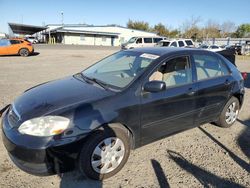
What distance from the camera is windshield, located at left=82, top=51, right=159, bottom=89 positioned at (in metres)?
3.39

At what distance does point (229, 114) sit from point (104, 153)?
287 centimetres

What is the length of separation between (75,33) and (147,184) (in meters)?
50.9

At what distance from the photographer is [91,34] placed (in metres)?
51.5

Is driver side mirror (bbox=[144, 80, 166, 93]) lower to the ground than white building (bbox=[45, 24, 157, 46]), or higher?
lower

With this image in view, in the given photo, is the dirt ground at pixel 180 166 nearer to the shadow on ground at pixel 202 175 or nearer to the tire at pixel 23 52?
the shadow on ground at pixel 202 175

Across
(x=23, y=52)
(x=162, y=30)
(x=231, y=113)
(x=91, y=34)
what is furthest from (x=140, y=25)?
(x=231, y=113)

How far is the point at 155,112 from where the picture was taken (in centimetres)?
→ 326

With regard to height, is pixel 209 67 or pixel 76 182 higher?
pixel 209 67

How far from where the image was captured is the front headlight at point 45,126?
257cm

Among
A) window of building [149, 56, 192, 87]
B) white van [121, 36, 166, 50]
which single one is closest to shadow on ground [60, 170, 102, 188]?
window of building [149, 56, 192, 87]

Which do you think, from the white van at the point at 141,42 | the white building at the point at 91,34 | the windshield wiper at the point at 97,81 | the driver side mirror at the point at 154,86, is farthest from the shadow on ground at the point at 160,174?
the white building at the point at 91,34

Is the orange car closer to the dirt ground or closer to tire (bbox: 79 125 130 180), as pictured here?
the dirt ground

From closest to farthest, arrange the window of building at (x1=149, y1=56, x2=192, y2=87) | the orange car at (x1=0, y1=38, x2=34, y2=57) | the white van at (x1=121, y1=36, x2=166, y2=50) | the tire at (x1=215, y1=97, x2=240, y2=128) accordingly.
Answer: the window of building at (x1=149, y1=56, x2=192, y2=87) < the tire at (x1=215, y1=97, x2=240, y2=128) < the orange car at (x1=0, y1=38, x2=34, y2=57) < the white van at (x1=121, y1=36, x2=166, y2=50)

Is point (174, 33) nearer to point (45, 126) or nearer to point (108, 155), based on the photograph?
point (108, 155)
